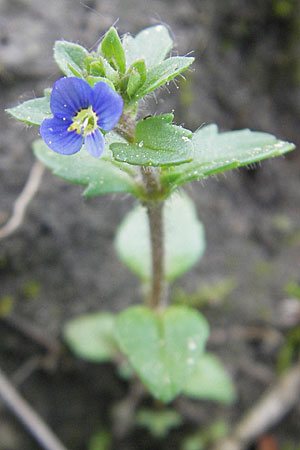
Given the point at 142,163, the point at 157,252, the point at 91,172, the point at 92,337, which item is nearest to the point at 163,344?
the point at 157,252

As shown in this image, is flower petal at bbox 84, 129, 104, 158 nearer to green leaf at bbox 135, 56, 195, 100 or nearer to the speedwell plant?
the speedwell plant

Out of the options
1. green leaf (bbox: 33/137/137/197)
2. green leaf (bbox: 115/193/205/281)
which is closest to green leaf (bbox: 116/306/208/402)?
green leaf (bbox: 115/193/205/281)

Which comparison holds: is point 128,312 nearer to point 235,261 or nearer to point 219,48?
point 235,261

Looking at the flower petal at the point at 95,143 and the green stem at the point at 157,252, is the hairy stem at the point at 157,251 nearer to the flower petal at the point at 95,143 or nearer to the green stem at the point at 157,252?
the green stem at the point at 157,252

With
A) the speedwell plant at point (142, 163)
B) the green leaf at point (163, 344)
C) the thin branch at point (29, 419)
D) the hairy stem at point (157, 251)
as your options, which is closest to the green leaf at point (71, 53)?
the speedwell plant at point (142, 163)

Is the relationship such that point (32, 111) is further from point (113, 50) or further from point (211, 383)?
point (211, 383)
